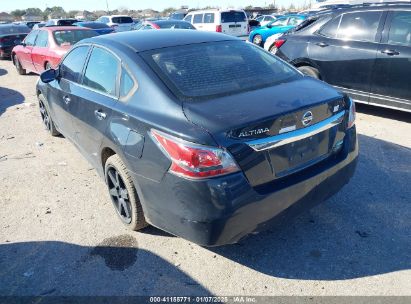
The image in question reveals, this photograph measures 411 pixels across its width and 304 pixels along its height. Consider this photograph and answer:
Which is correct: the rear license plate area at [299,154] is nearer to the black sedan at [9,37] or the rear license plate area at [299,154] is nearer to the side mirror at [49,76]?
the side mirror at [49,76]

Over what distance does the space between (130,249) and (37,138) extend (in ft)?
12.0

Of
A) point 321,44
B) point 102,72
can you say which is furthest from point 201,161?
point 321,44

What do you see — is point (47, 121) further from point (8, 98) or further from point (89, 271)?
point (8, 98)

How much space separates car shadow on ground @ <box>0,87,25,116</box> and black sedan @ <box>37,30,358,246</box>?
5817 millimetres

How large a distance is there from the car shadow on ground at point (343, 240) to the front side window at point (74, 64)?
95.5 inches

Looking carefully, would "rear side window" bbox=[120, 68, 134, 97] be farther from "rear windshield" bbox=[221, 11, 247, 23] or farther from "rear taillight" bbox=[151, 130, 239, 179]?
"rear windshield" bbox=[221, 11, 247, 23]

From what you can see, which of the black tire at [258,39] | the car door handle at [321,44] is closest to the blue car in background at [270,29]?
the black tire at [258,39]

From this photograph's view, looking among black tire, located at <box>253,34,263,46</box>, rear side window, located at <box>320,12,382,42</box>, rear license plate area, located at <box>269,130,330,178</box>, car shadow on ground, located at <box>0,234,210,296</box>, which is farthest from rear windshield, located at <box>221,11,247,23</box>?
car shadow on ground, located at <box>0,234,210,296</box>

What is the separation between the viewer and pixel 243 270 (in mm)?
2840

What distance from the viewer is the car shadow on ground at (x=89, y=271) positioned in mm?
2701

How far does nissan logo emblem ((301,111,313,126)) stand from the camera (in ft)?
8.54

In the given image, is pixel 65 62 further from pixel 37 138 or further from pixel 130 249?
pixel 130 249

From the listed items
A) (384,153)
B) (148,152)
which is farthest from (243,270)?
(384,153)

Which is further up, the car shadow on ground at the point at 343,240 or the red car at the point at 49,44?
the red car at the point at 49,44
